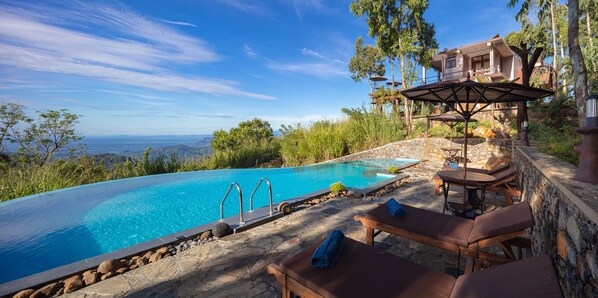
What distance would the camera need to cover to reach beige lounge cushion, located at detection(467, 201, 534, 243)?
6.61ft

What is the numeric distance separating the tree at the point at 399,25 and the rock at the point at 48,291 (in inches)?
628

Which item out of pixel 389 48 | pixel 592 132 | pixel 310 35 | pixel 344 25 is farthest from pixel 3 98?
pixel 389 48

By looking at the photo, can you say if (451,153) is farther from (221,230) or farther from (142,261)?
(142,261)

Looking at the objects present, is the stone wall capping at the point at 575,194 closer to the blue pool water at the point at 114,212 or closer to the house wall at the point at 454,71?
the blue pool water at the point at 114,212

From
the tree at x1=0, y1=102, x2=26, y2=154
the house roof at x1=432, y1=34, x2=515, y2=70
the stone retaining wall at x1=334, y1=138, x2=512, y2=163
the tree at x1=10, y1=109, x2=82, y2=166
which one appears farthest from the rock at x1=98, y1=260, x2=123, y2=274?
the house roof at x1=432, y1=34, x2=515, y2=70

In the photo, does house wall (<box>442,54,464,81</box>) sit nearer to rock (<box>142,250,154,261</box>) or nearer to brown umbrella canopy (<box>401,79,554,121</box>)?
brown umbrella canopy (<box>401,79,554,121</box>)

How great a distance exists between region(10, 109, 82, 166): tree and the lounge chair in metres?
11.5

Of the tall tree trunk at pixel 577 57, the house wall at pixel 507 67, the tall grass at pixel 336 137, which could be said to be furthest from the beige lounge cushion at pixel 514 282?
the house wall at pixel 507 67

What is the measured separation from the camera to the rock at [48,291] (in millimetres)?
2275

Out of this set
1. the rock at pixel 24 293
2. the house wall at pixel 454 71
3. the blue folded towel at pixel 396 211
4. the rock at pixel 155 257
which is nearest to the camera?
the rock at pixel 24 293

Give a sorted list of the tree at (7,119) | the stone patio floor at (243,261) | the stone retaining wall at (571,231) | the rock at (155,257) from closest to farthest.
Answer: the stone retaining wall at (571,231), the stone patio floor at (243,261), the rock at (155,257), the tree at (7,119)

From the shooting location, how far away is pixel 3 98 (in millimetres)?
9086

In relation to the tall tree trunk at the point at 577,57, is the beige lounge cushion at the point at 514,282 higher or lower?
lower

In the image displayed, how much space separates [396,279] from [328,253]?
52cm
